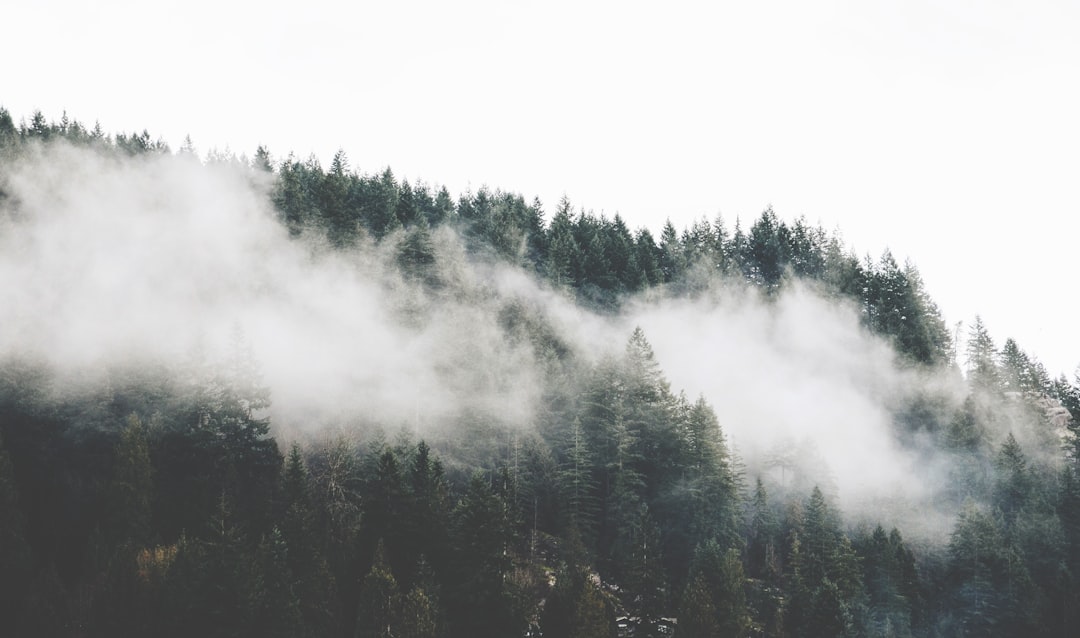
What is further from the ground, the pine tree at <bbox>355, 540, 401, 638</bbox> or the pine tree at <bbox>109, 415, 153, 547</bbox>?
the pine tree at <bbox>109, 415, 153, 547</bbox>

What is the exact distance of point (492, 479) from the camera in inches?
2736

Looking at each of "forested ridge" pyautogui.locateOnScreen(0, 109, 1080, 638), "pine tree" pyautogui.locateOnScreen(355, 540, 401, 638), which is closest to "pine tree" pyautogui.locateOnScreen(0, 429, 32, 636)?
"forested ridge" pyautogui.locateOnScreen(0, 109, 1080, 638)

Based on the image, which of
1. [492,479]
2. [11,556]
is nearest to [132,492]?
[11,556]

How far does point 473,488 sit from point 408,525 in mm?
5257

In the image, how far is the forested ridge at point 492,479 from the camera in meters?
46.9

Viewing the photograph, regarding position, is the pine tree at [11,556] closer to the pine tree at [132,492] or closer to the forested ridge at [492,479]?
the forested ridge at [492,479]

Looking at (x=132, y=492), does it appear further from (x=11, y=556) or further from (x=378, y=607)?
(x=378, y=607)

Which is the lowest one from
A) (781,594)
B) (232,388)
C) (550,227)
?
(781,594)

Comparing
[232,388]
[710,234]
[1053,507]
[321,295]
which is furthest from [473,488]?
[710,234]

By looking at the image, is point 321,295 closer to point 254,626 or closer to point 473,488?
point 473,488

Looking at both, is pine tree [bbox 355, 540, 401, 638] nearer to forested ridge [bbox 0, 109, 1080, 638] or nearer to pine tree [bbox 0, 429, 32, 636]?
forested ridge [bbox 0, 109, 1080, 638]

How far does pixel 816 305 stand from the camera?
114 meters

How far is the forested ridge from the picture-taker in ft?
154

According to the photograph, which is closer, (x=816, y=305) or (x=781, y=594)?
(x=781, y=594)
